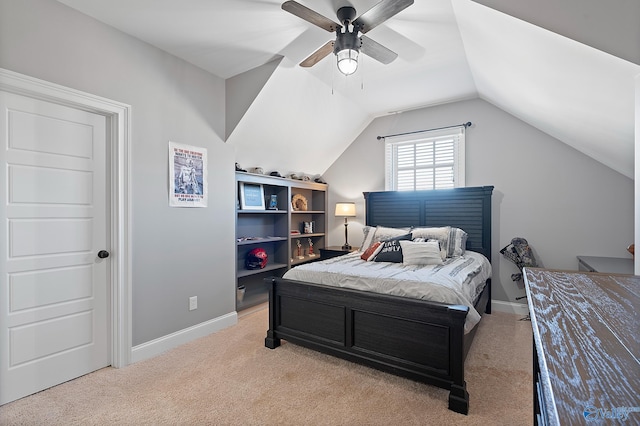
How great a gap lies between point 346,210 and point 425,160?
1331 mm

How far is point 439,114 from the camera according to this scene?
4.30m

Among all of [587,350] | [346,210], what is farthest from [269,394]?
[346,210]

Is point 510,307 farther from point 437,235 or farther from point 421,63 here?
point 421,63

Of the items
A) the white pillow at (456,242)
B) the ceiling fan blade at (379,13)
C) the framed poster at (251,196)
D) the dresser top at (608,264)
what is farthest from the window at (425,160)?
the ceiling fan blade at (379,13)

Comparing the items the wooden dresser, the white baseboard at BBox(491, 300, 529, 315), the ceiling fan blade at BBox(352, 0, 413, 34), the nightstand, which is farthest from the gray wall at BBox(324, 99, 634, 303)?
the wooden dresser

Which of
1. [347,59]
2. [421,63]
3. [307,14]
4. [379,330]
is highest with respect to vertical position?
[421,63]

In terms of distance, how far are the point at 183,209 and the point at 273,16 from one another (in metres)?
1.86

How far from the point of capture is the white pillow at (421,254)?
3035 mm

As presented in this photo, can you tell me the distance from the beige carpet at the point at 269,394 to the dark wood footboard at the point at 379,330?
13 centimetres

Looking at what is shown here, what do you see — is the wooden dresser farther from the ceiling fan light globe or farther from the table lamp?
the table lamp

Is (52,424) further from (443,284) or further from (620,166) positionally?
(620,166)

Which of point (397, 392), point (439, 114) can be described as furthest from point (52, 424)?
point (439, 114)

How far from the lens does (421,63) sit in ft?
10.3

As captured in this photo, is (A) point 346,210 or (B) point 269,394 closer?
(B) point 269,394
